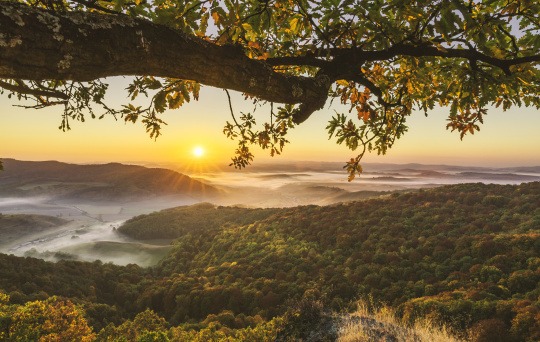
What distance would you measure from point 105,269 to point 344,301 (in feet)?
81.4

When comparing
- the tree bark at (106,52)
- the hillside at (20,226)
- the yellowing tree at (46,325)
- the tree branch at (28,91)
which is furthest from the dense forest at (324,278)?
the hillside at (20,226)

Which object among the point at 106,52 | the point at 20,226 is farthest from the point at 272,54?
the point at 20,226

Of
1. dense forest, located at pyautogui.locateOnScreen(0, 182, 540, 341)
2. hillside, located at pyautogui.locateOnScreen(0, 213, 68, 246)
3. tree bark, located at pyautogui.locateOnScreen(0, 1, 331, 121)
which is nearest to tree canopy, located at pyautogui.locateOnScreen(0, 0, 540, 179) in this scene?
tree bark, located at pyautogui.locateOnScreen(0, 1, 331, 121)

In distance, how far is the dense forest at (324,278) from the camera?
41.5ft

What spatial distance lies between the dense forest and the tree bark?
8798 mm

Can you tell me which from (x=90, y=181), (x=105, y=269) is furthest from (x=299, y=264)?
(x=90, y=181)

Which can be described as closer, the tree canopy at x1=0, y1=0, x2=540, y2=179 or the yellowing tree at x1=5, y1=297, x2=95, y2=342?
the tree canopy at x1=0, y1=0, x2=540, y2=179

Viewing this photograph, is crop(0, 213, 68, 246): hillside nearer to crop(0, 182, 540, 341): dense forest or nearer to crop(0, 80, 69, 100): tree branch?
crop(0, 182, 540, 341): dense forest

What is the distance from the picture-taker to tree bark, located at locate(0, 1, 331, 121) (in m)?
1.68

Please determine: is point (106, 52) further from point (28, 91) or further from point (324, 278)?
point (324, 278)

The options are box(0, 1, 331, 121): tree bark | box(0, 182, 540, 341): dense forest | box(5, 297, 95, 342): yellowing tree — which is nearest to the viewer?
box(0, 1, 331, 121): tree bark

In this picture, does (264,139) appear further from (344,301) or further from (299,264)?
(299,264)

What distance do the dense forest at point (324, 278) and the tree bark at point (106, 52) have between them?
8.80 metres

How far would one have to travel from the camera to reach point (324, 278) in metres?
22.4
